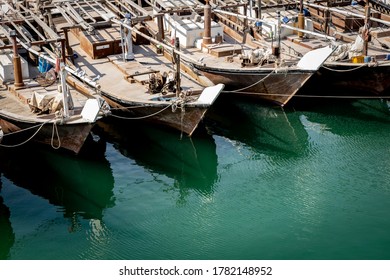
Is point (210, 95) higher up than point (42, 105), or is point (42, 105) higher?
point (210, 95)

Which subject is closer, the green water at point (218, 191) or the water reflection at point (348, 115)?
the green water at point (218, 191)

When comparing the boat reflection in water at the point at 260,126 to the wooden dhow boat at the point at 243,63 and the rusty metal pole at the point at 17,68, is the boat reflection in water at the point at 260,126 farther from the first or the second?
the rusty metal pole at the point at 17,68

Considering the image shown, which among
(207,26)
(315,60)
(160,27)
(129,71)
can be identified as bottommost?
(129,71)

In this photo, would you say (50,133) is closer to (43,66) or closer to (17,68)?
(17,68)

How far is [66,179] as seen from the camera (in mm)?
35188

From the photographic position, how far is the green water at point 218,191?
28.8m

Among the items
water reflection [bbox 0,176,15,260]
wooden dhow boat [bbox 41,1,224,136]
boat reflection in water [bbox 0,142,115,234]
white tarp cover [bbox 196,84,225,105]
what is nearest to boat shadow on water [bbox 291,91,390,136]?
wooden dhow boat [bbox 41,1,224,136]

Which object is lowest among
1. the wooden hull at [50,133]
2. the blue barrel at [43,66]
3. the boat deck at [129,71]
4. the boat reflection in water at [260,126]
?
the boat reflection in water at [260,126]

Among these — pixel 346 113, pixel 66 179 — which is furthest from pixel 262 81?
pixel 66 179

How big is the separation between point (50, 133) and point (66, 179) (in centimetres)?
268

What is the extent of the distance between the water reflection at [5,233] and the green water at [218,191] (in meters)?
0.05

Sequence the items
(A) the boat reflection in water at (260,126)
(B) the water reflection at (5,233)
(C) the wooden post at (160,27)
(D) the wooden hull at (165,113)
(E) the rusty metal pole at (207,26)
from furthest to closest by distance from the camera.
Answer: (C) the wooden post at (160,27), (E) the rusty metal pole at (207,26), (A) the boat reflection in water at (260,126), (D) the wooden hull at (165,113), (B) the water reflection at (5,233)

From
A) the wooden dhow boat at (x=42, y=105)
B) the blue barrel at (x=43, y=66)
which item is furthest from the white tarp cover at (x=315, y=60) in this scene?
the blue barrel at (x=43, y=66)

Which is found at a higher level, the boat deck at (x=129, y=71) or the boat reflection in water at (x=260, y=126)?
the boat deck at (x=129, y=71)
